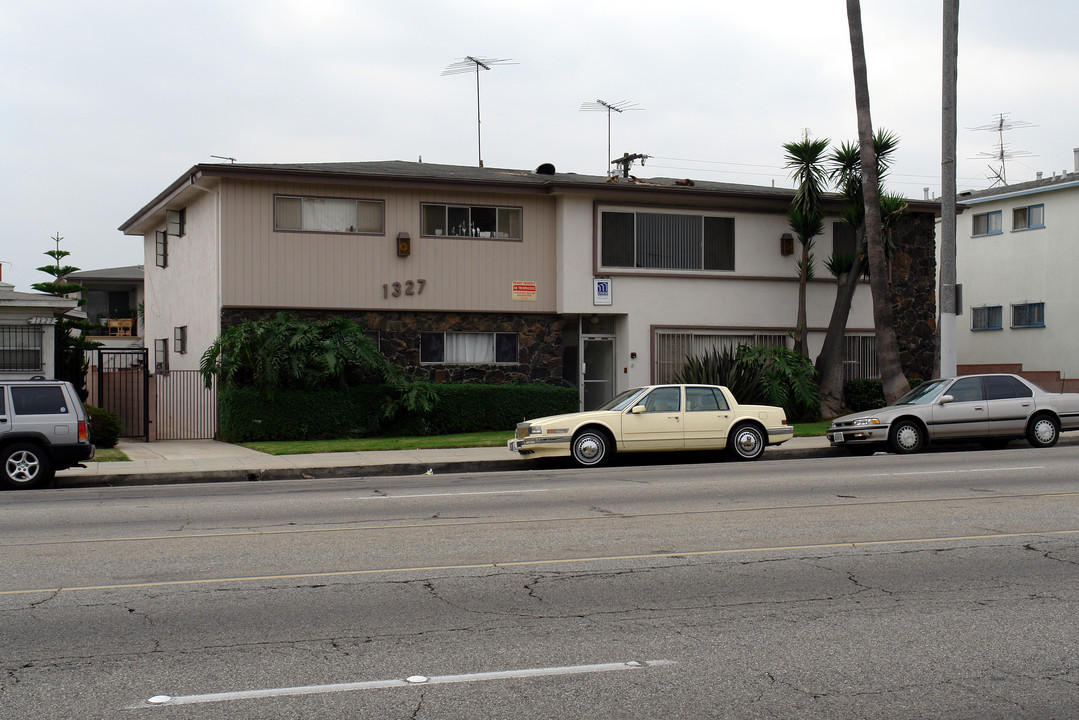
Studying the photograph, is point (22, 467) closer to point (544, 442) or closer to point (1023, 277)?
point (544, 442)

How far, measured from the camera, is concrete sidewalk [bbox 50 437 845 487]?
16.4 meters

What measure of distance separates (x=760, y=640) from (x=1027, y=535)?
15.1 feet

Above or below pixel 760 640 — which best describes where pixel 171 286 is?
above

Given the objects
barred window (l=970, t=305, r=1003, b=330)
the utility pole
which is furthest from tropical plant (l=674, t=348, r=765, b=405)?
barred window (l=970, t=305, r=1003, b=330)

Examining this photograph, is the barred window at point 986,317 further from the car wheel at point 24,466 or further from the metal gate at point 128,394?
the car wheel at point 24,466

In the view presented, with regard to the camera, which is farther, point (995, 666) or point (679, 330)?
point (679, 330)

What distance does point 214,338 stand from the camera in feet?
75.4

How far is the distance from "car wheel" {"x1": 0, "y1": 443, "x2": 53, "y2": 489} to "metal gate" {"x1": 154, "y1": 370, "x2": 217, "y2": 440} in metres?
8.10

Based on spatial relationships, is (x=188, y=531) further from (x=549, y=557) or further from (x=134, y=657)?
(x=134, y=657)

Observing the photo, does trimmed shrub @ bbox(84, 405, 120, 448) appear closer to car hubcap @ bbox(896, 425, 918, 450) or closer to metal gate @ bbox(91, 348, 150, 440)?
metal gate @ bbox(91, 348, 150, 440)

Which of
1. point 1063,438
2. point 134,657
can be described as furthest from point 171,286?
point 134,657

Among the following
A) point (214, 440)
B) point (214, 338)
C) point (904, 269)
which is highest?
point (904, 269)

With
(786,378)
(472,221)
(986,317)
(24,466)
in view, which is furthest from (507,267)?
(986,317)

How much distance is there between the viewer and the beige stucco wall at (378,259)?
73.6ft
